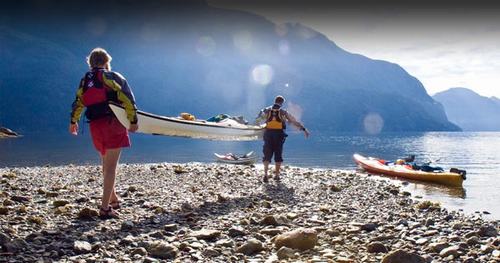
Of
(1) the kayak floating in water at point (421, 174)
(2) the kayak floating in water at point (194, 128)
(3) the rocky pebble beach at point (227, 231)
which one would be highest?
(2) the kayak floating in water at point (194, 128)

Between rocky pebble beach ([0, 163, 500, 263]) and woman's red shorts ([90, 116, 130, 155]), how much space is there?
1.18 m

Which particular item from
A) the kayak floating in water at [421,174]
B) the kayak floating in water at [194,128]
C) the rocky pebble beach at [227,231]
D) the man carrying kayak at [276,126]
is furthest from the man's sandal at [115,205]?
the kayak floating in water at [421,174]

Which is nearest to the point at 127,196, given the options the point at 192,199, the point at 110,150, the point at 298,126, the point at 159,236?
the point at 192,199

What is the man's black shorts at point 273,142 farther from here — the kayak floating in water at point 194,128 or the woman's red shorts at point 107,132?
the woman's red shorts at point 107,132

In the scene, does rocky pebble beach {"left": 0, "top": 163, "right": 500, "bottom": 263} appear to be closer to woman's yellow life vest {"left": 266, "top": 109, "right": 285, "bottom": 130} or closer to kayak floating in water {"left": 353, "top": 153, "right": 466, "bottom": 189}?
woman's yellow life vest {"left": 266, "top": 109, "right": 285, "bottom": 130}

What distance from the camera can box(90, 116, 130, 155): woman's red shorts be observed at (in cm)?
720

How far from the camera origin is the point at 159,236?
6508mm

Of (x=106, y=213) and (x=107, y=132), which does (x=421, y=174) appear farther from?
(x=107, y=132)

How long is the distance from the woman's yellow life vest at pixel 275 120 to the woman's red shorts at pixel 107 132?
7710 millimetres

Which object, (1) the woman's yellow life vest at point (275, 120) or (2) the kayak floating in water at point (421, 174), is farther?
(2) the kayak floating in water at point (421, 174)

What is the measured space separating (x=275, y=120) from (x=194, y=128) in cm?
397

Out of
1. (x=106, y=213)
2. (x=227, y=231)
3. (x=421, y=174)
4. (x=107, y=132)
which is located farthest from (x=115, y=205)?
(x=421, y=174)

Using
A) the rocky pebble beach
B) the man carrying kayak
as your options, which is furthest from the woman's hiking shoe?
the man carrying kayak

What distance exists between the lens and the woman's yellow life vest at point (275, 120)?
14.4 meters
